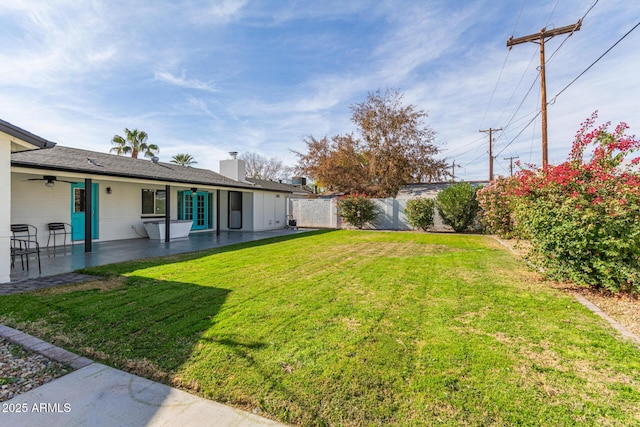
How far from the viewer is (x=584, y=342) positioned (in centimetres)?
328

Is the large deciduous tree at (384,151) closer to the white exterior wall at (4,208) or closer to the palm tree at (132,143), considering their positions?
the palm tree at (132,143)

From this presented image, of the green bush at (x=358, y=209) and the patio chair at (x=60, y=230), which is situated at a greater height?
the green bush at (x=358, y=209)

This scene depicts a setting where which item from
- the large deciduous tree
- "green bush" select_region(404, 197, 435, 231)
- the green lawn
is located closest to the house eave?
the green lawn

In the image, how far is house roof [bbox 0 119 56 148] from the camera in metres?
5.09

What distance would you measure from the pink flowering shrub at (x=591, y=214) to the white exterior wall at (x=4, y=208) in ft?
31.2

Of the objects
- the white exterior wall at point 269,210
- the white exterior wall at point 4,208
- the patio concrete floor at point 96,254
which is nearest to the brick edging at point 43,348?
the white exterior wall at point 4,208

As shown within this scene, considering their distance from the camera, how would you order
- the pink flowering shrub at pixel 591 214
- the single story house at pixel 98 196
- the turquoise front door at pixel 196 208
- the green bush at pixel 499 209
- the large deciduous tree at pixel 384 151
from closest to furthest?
the pink flowering shrub at pixel 591 214, the single story house at pixel 98 196, the green bush at pixel 499 209, the turquoise front door at pixel 196 208, the large deciduous tree at pixel 384 151

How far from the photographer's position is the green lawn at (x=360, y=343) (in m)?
2.28

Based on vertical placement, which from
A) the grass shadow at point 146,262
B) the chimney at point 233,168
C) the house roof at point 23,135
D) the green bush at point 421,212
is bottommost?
the grass shadow at point 146,262

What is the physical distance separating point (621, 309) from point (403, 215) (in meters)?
13.4

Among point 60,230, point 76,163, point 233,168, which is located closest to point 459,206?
point 233,168

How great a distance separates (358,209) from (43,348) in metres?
15.5

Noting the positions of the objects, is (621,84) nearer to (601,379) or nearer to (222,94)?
(601,379)

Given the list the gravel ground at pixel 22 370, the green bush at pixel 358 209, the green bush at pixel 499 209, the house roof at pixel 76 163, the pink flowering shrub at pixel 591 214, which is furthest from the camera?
the green bush at pixel 358 209
